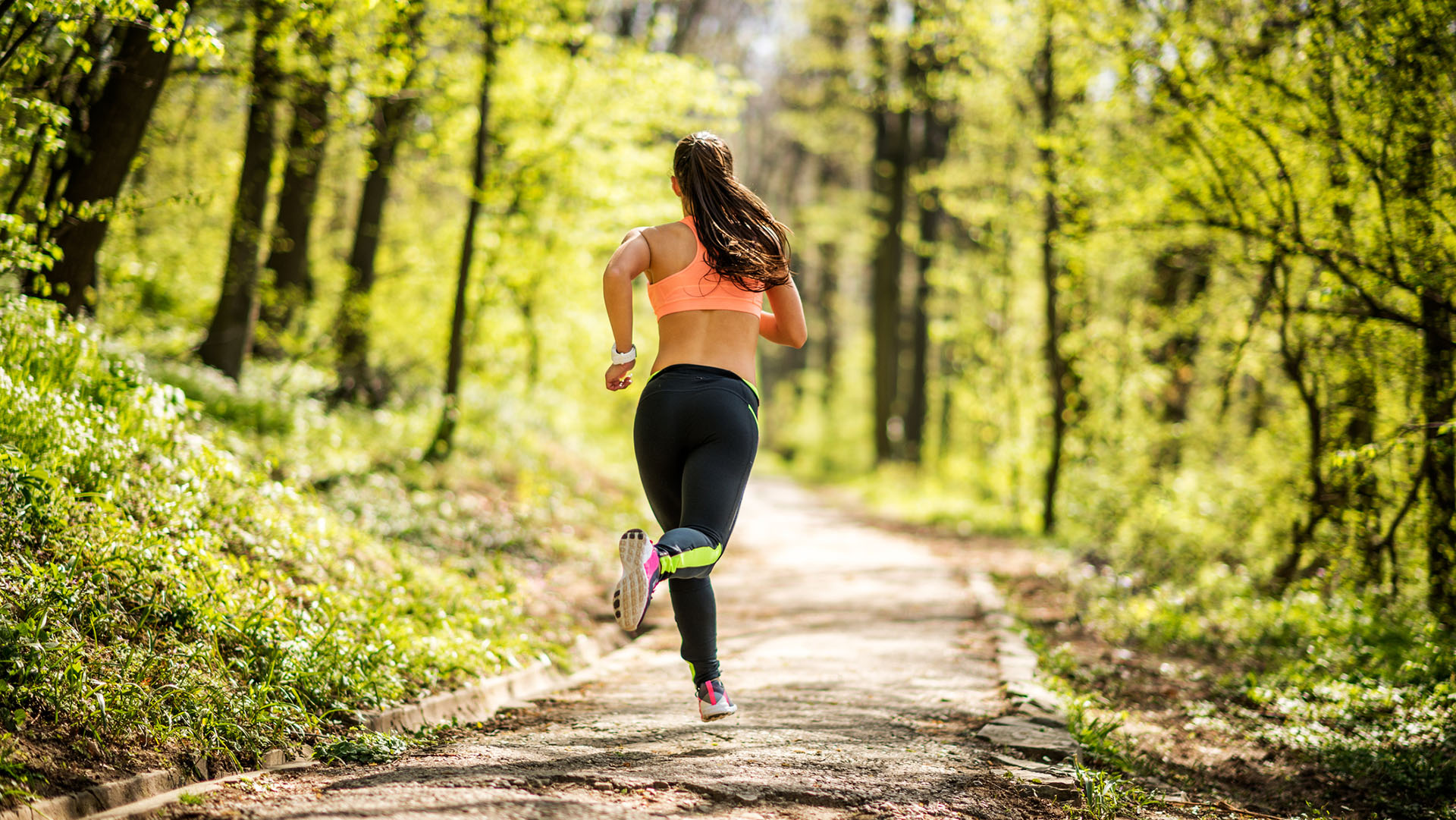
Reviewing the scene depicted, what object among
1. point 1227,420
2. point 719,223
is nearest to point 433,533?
point 719,223

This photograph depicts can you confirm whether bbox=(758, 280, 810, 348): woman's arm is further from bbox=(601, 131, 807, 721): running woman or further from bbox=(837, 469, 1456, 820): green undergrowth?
bbox=(837, 469, 1456, 820): green undergrowth

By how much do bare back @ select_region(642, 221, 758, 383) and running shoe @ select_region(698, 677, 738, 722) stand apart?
121 centimetres

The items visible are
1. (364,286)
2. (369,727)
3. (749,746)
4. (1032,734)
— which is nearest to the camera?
(749,746)

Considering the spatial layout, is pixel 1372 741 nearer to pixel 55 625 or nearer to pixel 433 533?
pixel 55 625

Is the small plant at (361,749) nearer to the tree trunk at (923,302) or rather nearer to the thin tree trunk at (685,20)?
the thin tree trunk at (685,20)

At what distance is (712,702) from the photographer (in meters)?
3.74

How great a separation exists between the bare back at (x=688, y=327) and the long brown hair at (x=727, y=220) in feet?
0.31

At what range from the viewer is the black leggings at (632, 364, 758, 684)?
3.48 metres

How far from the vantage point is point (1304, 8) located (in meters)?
6.82

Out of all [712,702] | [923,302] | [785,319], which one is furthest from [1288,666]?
[923,302]

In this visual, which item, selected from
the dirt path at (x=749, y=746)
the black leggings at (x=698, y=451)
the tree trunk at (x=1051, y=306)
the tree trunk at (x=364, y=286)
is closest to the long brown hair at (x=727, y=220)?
the black leggings at (x=698, y=451)

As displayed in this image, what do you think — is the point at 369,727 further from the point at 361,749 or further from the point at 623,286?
the point at 623,286

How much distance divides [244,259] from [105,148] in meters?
3.88

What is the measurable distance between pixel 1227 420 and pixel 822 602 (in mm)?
8806
